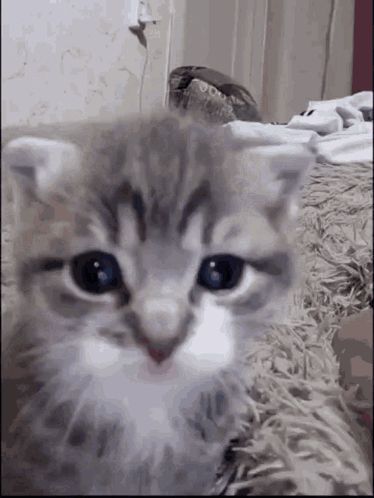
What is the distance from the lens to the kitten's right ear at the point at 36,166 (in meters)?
0.27

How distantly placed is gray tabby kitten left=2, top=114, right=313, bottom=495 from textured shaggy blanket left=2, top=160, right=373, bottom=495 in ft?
0.08

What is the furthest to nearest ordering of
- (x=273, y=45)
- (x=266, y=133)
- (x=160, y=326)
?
1. (x=273, y=45)
2. (x=266, y=133)
3. (x=160, y=326)

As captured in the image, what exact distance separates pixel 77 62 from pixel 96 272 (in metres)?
0.21

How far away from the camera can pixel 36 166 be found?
10.8 inches

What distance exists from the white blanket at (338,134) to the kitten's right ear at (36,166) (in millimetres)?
92

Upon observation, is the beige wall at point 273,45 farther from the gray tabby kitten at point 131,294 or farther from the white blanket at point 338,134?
the gray tabby kitten at point 131,294

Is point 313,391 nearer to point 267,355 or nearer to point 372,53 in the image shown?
point 267,355

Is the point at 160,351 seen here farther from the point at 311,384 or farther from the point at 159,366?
the point at 311,384

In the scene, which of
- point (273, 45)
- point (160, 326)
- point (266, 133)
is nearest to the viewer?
point (160, 326)

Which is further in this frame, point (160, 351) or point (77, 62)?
point (77, 62)

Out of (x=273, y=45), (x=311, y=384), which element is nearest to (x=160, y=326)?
(x=311, y=384)

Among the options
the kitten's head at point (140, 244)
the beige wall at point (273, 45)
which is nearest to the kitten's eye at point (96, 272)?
the kitten's head at point (140, 244)

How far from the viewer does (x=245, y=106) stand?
1.34 feet

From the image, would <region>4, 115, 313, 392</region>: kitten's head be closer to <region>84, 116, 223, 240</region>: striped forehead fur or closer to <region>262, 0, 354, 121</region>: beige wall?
<region>84, 116, 223, 240</region>: striped forehead fur
